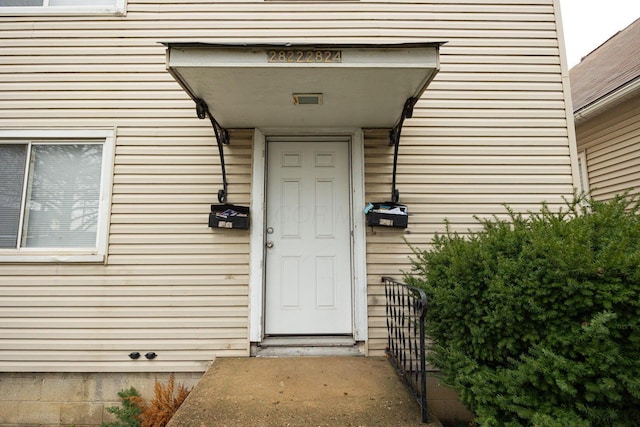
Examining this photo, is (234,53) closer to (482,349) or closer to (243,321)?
(243,321)

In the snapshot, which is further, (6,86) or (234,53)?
(6,86)

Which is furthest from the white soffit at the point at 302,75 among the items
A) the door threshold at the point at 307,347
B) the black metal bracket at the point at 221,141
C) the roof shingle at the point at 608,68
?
the roof shingle at the point at 608,68

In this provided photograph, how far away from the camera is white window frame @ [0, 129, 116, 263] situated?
3.28m

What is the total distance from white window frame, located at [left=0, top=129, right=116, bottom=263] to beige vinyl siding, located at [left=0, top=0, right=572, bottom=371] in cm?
8

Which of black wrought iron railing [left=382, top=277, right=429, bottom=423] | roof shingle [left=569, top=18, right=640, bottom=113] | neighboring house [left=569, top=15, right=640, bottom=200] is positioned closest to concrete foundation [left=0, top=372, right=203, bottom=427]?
black wrought iron railing [left=382, top=277, right=429, bottom=423]

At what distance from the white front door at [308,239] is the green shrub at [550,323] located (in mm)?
1275

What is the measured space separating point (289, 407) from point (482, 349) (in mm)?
1364

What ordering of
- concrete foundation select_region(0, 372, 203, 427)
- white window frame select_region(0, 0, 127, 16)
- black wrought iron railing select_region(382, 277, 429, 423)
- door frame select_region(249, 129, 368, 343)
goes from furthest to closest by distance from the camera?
white window frame select_region(0, 0, 127, 16)
door frame select_region(249, 129, 368, 343)
concrete foundation select_region(0, 372, 203, 427)
black wrought iron railing select_region(382, 277, 429, 423)

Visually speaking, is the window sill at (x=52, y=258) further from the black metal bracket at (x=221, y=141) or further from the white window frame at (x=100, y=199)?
the black metal bracket at (x=221, y=141)

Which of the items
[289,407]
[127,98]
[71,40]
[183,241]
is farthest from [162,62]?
[289,407]

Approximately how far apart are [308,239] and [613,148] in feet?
18.7

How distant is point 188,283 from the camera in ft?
10.9

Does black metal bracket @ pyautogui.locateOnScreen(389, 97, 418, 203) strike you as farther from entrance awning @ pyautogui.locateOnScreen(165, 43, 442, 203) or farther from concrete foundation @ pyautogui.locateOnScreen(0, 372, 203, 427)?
concrete foundation @ pyautogui.locateOnScreen(0, 372, 203, 427)

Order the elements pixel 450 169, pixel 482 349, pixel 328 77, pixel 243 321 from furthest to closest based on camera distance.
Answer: pixel 450 169 < pixel 243 321 < pixel 328 77 < pixel 482 349
